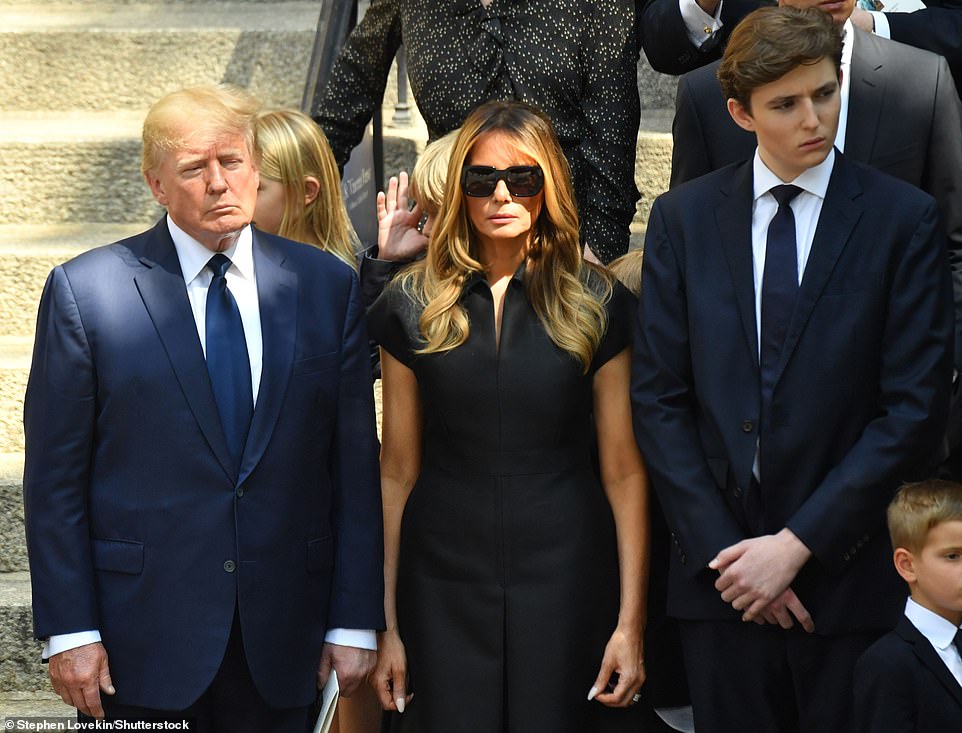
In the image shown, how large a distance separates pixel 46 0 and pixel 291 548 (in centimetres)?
438

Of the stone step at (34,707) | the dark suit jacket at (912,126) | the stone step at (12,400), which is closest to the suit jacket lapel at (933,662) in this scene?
the dark suit jacket at (912,126)

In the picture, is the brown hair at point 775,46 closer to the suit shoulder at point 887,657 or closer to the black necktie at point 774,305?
the black necktie at point 774,305

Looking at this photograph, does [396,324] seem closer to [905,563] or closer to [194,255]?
[194,255]

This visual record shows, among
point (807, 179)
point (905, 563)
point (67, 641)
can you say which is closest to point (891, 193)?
point (807, 179)

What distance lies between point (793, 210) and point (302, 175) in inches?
54.4

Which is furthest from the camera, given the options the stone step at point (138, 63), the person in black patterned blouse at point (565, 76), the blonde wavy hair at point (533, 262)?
the stone step at point (138, 63)

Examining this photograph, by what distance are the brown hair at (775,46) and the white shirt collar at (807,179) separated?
143 mm

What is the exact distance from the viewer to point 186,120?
2.86 metres

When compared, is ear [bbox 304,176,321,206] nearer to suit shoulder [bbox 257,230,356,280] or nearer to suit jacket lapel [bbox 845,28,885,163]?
suit shoulder [bbox 257,230,356,280]

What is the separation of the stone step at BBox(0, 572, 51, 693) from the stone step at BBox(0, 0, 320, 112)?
2588mm

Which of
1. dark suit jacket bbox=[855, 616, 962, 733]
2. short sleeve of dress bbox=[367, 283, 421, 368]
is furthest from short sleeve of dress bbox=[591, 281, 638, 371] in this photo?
dark suit jacket bbox=[855, 616, 962, 733]

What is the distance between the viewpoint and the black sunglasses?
3111 mm

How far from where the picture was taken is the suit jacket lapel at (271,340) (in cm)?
288

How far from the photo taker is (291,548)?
9.64 feet
